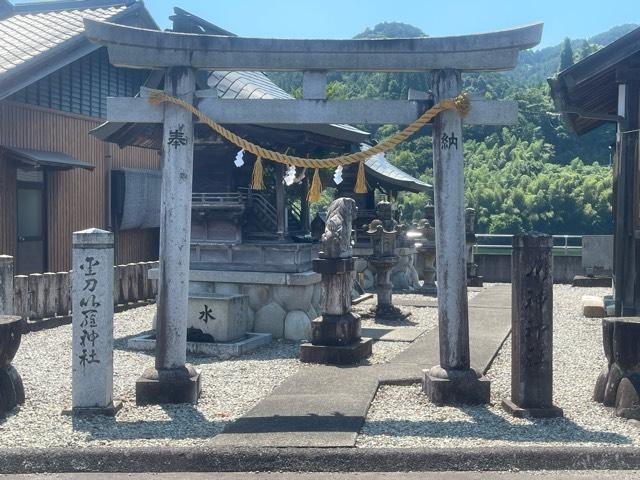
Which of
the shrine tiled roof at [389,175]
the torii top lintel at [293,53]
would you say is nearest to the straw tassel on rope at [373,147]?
the torii top lintel at [293,53]

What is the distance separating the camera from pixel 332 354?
981 centimetres

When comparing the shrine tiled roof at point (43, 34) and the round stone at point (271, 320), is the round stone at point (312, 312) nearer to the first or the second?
the round stone at point (271, 320)

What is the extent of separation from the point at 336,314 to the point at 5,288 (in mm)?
4743

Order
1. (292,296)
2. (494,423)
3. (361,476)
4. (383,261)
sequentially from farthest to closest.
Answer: (383,261)
(292,296)
(494,423)
(361,476)

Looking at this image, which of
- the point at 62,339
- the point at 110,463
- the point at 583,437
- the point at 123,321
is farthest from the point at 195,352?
the point at 583,437

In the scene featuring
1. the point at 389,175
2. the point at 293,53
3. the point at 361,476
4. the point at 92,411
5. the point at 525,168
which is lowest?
the point at 361,476

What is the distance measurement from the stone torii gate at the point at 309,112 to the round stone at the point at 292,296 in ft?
15.7

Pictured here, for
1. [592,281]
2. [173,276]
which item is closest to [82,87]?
[173,276]

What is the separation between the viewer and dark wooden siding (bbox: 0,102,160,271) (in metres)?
16.1

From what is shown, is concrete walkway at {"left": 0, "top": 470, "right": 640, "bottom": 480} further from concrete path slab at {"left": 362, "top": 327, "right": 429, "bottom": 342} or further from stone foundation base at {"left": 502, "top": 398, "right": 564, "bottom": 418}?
concrete path slab at {"left": 362, "top": 327, "right": 429, "bottom": 342}

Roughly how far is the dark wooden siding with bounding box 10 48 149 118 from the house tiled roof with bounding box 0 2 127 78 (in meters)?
0.77

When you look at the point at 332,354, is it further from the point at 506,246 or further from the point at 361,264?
the point at 506,246

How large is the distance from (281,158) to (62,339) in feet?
20.6

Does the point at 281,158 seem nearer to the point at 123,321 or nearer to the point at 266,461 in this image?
the point at 266,461
